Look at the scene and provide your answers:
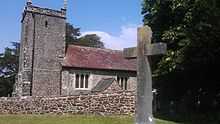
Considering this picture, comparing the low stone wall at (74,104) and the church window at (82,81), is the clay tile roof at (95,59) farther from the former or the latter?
the low stone wall at (74,104)

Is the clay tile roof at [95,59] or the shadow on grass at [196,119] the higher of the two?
the clay tile roof at [95,59]

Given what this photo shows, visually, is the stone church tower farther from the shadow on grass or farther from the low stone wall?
the shadow on grass

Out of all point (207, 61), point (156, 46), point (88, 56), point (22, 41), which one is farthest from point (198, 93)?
point (156, 46)

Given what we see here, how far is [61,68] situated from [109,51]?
7.73 metres

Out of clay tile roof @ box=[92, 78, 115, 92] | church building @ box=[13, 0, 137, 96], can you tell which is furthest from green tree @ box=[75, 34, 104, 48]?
clay tile roof @ box=[92, 78, 115, 92]

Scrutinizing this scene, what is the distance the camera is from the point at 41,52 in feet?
138

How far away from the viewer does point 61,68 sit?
139ft

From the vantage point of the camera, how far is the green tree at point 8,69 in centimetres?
6278

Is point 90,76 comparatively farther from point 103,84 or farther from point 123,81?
point 123,81

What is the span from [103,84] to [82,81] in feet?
8.36

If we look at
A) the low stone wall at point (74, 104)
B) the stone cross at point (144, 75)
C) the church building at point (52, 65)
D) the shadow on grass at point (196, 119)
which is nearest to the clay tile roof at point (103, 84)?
the church building at point (52, 65)

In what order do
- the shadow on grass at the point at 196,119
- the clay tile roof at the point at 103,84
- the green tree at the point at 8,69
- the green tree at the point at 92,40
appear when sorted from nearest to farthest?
1. the shadow on grass at the point at 196,119
2. the clay tile roof at the point at 103,84
3. the green tree at the point at 8,69
4. the green tree at the point at 92,40

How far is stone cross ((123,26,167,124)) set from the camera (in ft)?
32.4

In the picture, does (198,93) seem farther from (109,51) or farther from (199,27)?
(109,51)
